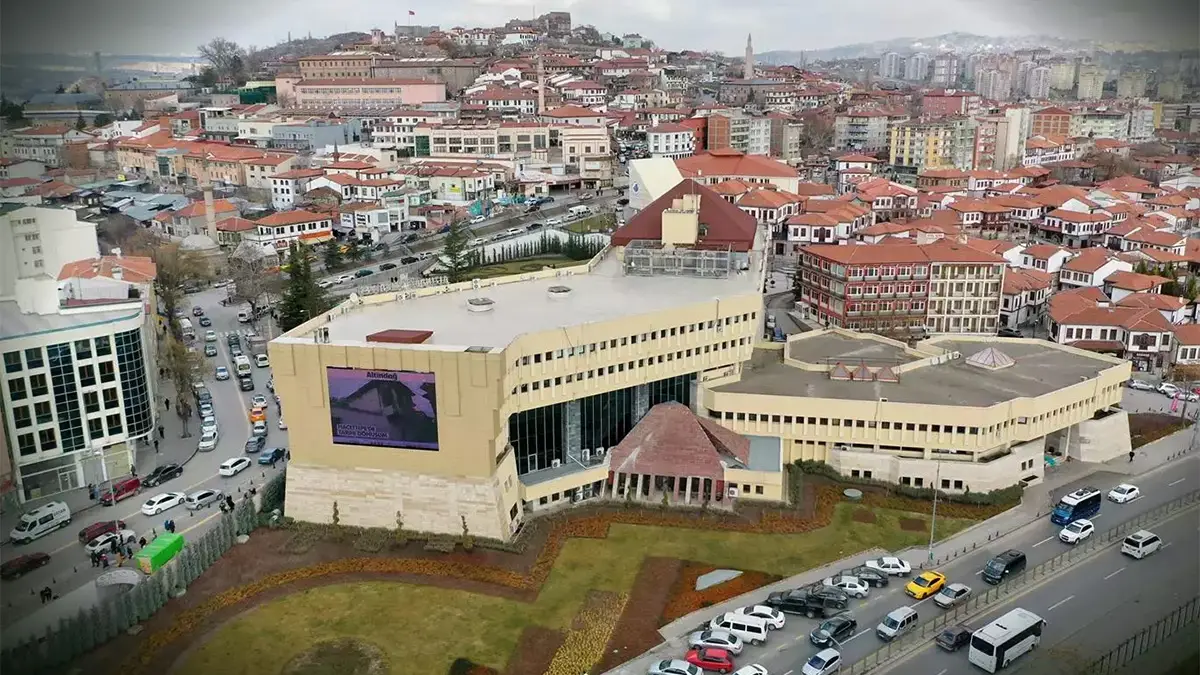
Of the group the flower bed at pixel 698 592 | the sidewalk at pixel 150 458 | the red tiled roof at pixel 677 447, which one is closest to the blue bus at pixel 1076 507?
the red tiled roof at pixel 677 447

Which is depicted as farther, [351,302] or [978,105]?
[978,105]

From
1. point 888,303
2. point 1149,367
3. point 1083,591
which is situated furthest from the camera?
point 888,303

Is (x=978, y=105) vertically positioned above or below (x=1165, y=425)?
above

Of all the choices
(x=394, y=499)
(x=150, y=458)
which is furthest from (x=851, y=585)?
(x=150, y=458)

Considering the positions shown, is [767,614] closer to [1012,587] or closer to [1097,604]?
[1012,587]

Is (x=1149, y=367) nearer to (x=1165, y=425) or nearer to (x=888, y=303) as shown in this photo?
(x=1165, y=425)

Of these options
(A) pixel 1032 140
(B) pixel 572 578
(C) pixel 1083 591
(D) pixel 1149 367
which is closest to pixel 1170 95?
(A) pixel 1032 140

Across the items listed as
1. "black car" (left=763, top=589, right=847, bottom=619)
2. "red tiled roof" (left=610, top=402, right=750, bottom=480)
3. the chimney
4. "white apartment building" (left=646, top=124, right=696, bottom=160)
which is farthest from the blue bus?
"white apartment building" (left=646, top=124, right=696, bottom=160)
